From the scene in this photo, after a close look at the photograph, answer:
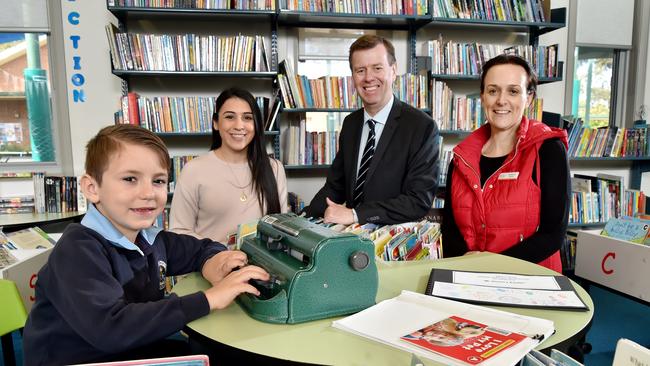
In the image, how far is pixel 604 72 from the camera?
4.14 metres

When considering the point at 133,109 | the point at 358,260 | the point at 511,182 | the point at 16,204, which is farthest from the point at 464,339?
the point at 16,204

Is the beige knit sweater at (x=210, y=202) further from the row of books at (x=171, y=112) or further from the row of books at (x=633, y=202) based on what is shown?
the row of books at (x=633, y=202)

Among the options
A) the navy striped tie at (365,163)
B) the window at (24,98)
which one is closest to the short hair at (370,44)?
the navy striped tie at (365,163)

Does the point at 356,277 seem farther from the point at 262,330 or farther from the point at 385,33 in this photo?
the point at 385,33

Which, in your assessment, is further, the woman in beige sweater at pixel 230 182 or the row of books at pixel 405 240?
the woman in beige sweater at pixel 230 182

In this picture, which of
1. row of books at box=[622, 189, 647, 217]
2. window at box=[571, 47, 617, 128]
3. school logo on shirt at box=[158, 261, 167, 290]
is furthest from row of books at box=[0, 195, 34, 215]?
row of books at box=[622, 189, 647, 217]

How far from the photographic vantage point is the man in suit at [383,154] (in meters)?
1.83

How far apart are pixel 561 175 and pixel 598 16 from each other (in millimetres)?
3103

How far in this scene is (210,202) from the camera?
75.2 inches

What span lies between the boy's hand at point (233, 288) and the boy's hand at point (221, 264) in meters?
0.15

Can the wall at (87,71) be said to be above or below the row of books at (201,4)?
below

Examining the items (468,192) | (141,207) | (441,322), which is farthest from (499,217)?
(141,207)

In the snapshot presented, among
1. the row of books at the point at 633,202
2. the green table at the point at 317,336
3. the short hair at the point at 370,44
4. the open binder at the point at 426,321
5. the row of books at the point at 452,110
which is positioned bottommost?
the row of books at the point at 633,202

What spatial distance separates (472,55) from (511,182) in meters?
2.08
